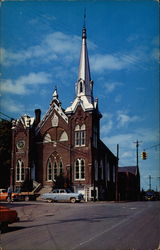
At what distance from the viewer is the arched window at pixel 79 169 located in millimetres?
38438

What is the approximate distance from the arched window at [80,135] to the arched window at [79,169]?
79.3 inches

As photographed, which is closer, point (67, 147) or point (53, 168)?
point (67, 147)

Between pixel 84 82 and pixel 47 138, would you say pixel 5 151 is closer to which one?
pixel 47 138

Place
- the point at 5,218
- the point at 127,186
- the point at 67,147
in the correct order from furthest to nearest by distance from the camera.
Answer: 1. the point at 127,186
2. the point at 67,147
3. the point at 5,218

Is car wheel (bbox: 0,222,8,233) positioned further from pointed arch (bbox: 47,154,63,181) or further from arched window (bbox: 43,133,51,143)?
arched window (bbox: 43,133,51,143)

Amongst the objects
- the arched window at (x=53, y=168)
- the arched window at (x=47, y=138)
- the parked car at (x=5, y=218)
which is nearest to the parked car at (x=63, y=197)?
the arched window at (x=53, y=168)

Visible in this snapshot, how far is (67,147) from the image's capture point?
39844 mm

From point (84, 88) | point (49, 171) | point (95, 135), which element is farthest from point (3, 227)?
point (84, 88)

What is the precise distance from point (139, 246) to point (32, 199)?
88.1 feet

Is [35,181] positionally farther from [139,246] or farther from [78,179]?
[139,246]

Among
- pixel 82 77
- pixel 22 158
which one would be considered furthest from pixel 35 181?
pixel 82 77

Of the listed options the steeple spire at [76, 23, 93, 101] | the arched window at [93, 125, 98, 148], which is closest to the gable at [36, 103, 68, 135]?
the steeple spire at [76, 23, 93, 101]

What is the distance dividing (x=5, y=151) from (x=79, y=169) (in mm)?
10530

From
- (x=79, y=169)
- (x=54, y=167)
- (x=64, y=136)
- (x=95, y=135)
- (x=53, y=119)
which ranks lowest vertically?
(x=79, y=169)
